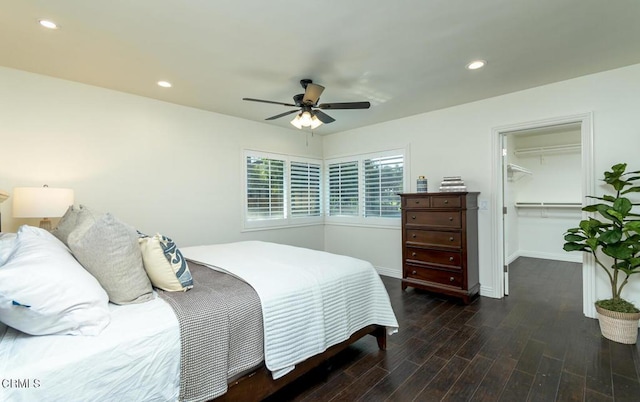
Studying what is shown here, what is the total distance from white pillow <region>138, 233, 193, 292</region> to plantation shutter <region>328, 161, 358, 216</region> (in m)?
3.80

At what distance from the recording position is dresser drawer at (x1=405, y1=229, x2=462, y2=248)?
3.53m

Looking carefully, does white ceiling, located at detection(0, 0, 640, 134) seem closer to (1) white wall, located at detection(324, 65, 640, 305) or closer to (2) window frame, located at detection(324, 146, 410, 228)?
(1) white wall, located at detection(324, 65, 640, 305)

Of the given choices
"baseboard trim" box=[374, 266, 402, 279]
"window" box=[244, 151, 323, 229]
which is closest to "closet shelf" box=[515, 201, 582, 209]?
"baseboard trim" box=[374, 266, 402, 279]

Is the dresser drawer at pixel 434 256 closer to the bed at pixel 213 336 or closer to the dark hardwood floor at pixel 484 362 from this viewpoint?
the dark hardwood floor at pixel 484 362

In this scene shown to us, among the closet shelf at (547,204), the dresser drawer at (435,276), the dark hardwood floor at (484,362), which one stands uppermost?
the closet shelf at (547,204)

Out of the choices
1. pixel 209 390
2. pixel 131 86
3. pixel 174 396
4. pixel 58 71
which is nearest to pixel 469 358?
pixel 209 390

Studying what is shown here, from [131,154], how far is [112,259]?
244 cm

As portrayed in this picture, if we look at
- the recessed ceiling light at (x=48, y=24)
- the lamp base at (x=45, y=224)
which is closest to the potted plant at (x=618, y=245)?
the recessed ceiling light at (x=48, y=24)

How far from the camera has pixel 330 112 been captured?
419 centimetres

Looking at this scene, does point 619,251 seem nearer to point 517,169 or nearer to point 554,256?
point 517,169

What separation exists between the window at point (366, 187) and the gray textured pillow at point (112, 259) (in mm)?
3697

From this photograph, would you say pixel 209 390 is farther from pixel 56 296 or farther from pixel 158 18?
pixel 158 18

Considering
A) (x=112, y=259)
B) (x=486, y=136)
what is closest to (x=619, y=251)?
(x=486, y=136)

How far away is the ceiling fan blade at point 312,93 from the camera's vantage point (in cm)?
268
